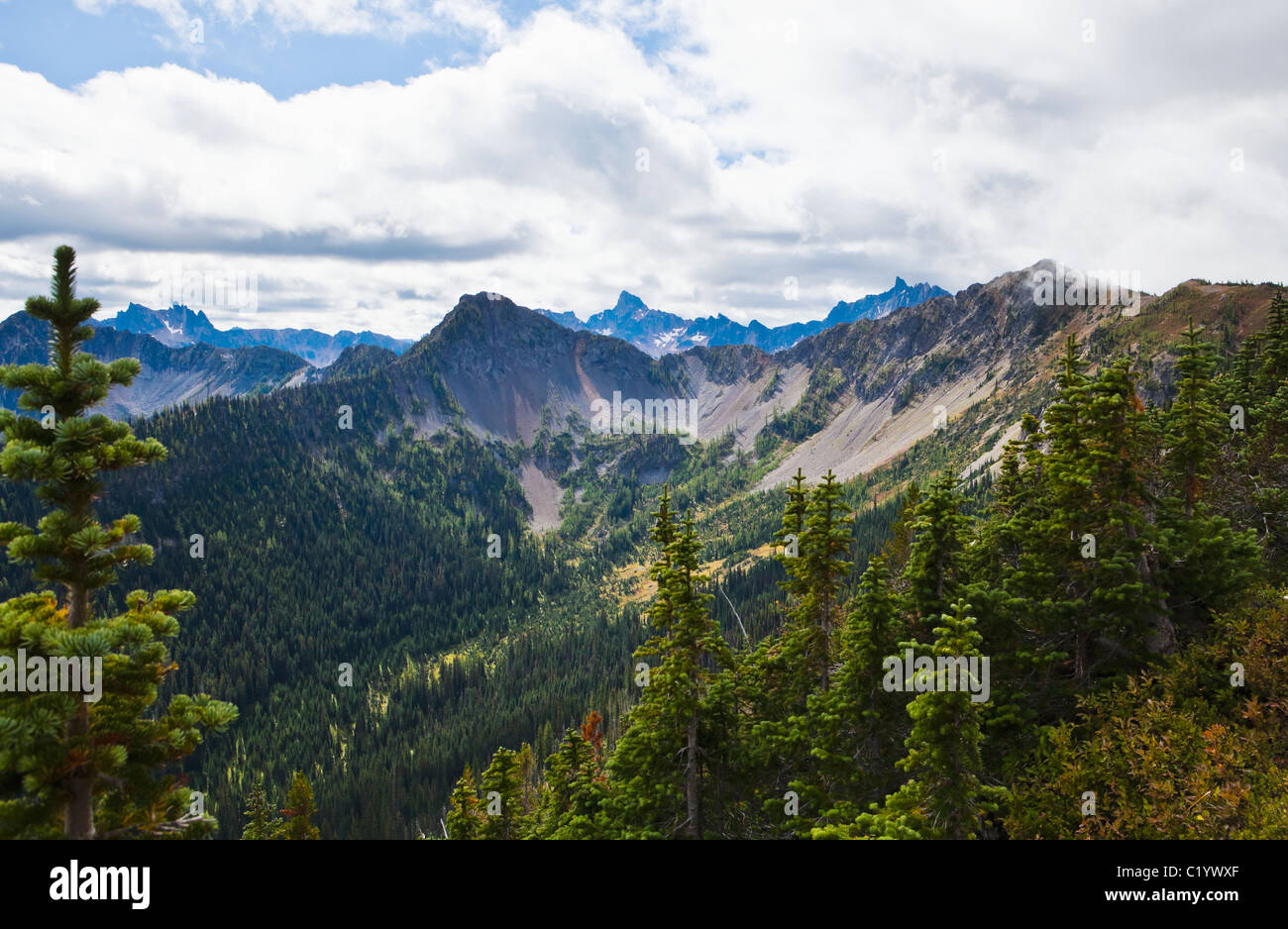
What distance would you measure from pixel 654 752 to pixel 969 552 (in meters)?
17.8

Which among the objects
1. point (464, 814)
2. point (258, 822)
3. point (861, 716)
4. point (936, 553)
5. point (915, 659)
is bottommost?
point (258, 822)

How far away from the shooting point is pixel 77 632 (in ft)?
39.1

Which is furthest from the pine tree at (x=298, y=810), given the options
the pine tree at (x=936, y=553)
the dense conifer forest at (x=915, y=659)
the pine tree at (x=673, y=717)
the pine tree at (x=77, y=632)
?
the pine tree at (x=936, y=553)

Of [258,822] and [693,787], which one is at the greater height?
[693,787]

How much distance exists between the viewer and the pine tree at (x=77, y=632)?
11750 mm

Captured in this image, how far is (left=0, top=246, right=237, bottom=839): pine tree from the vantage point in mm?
11750

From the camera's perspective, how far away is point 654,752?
26.8m

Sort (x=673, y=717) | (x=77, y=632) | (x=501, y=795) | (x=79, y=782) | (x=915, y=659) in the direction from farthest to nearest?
(x=501, y=795) → (x=673, y=717) → (x=915, y=659) → (x=79, y=782) → (x=77, y=632)

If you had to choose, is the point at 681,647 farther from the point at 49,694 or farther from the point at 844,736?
the point at 49,694

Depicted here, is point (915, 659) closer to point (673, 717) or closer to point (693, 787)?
point (673, 717)

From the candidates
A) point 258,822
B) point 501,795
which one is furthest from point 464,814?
point 258,822

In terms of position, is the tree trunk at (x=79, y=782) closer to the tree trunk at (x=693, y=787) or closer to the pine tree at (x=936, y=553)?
the tree trunk at (x=693, y=787)

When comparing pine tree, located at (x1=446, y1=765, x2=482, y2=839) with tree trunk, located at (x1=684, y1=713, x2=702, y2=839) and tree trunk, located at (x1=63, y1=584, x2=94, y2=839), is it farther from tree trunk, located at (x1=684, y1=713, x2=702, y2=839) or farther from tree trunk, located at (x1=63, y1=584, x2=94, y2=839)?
tree trunk, located at (x1=63, y1=584, x2=94, y2=839)

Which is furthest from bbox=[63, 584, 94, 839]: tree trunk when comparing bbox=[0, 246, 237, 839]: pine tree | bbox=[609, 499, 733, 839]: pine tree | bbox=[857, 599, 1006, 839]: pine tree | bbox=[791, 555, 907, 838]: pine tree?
bbox=[791, 555, 907, 838]: pine tree
